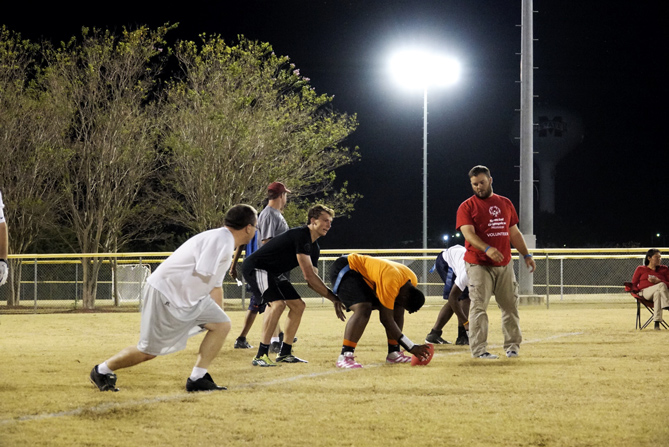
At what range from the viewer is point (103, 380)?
6516 millimetres

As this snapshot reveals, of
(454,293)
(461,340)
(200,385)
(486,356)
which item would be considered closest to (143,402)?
(200,385)

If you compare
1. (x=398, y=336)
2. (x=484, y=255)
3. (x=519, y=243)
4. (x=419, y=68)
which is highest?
(x=419, y=68)

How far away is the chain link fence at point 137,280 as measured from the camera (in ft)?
69.6

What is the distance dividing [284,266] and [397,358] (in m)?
1.47

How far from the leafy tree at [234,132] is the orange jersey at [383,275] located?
54.2 ft

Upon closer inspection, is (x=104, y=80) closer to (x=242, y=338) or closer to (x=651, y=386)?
(x=242, y=338)

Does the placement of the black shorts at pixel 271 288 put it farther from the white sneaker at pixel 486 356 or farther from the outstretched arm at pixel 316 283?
the white sneaker at pixel 486 356

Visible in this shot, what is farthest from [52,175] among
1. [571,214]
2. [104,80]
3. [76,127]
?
[571,214]

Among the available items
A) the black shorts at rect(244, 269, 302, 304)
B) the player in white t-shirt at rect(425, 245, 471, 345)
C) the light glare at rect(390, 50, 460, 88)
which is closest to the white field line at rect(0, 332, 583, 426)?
the black shorts at rect(244, 269, 302, 304)

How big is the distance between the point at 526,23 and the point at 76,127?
43.5ft

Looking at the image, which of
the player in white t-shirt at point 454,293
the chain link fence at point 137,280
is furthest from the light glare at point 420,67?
the player in white t-shirt at point 454,293

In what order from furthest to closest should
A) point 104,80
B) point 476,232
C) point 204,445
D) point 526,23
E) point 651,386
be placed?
point 104,80
point 526,23
point 476,232
point 651,386
point 204,445

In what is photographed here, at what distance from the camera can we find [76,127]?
2517 cm

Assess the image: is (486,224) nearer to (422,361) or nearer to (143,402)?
(422,361)
